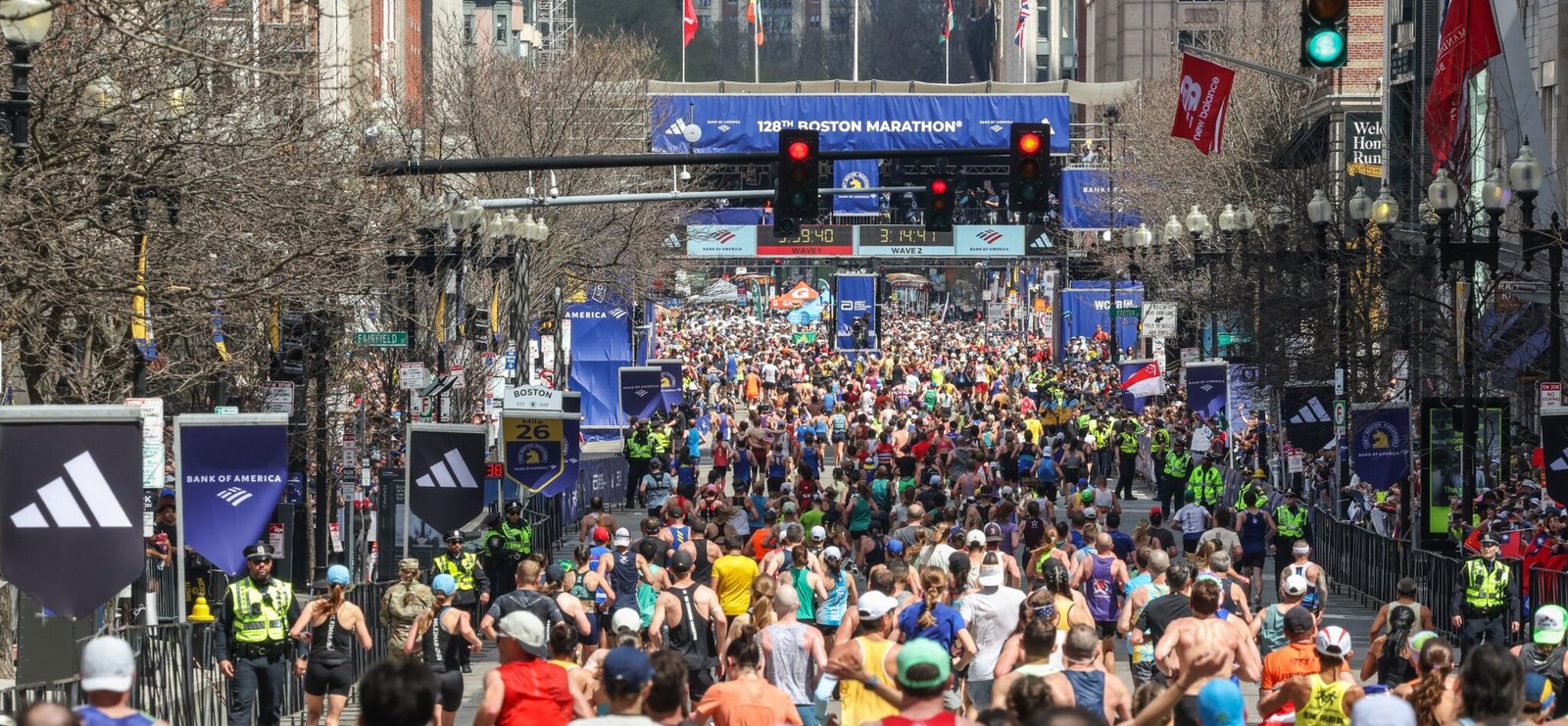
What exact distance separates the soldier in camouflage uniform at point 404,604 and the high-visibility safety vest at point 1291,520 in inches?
400

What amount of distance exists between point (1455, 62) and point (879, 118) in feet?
155

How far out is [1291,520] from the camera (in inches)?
921

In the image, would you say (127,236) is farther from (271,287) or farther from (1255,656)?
(1255,656)

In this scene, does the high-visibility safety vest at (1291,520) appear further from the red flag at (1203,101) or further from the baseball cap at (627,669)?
the baseball cap at (627,669)

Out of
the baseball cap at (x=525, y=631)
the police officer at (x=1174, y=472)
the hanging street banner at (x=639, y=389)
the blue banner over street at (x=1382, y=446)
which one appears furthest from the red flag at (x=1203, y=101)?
the baseball cap at (x=525, y=631)

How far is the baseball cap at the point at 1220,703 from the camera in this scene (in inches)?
374

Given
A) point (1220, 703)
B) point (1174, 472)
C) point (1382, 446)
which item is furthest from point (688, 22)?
point (1220, 703)

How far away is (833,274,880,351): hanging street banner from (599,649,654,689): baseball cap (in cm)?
6458

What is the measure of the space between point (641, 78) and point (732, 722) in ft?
147

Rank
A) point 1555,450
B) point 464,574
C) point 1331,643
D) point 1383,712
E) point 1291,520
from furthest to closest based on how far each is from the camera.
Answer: point 1291,520, point 464,574, point 1555,450, point 1331,643, point 1383,712

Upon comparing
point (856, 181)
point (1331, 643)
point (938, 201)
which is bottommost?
point (1331, 643)

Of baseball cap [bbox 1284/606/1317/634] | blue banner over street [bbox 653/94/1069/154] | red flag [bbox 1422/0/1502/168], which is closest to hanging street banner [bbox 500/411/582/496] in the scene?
red flag [bbox 1422/0/1502/168]

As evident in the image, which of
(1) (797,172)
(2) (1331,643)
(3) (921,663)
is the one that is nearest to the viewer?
(3) (921,663)

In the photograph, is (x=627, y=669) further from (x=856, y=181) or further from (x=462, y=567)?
(x=856, y=181)
